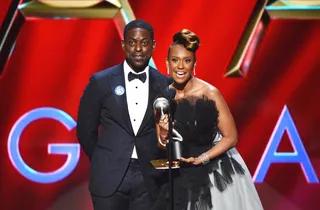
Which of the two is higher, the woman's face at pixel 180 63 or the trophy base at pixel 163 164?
the woman's face at pixel 180 63

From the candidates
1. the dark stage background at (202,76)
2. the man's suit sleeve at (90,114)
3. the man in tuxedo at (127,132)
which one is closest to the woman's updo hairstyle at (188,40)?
the man in tuxedo at (127,132)

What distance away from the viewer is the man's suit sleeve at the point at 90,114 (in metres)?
2.87

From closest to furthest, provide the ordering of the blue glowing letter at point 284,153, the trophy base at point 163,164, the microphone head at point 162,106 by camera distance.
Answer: the microphone head at point 162,106
the trophy base at point 163,164
the blue glowing letter at point 284,153

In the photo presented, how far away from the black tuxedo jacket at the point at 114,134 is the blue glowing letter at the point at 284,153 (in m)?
1.63

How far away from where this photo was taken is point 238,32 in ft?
14.3

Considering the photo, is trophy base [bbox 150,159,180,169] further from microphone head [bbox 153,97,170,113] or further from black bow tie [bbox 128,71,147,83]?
black bow tie [bbox 128,71,147,83]

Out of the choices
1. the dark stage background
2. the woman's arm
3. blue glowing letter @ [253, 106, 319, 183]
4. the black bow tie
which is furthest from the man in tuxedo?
blue glowing letter @ [253, 106, 319, 183]

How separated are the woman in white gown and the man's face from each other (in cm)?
16

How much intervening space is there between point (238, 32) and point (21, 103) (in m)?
1.61

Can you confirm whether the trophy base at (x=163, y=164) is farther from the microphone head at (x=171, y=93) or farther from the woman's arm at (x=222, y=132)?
the microphone head at (x=171, y=93)

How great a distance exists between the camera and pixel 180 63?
2920 millimetres

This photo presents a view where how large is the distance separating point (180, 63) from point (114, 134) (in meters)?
0.46

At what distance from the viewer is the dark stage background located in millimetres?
4367

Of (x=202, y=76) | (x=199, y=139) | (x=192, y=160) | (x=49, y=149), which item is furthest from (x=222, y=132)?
(x=49, y=149)
